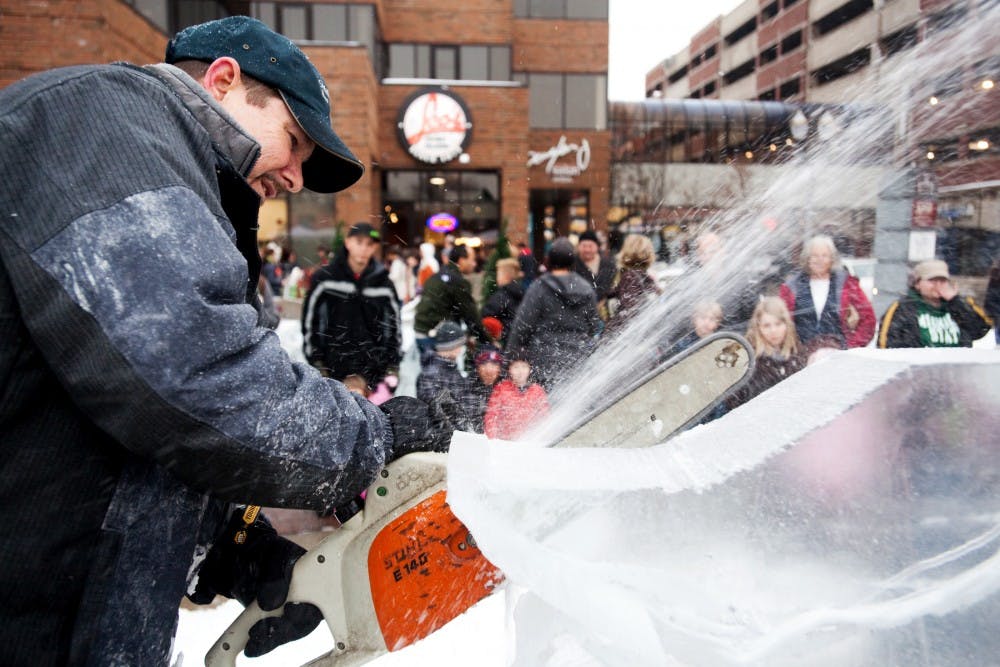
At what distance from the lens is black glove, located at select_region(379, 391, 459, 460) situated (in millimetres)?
1384

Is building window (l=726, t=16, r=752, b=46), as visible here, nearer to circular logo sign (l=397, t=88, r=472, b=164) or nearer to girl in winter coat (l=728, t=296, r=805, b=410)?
girl in winter coat (l=728, t=296, r=805, b=410)

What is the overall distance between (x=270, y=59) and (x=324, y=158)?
257 mm

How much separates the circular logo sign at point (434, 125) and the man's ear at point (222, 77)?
70.3 feet

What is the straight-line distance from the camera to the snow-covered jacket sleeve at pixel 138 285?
2.96 ft

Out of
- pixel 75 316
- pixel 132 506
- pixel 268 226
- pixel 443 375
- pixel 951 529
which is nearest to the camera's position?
pixel 75 316

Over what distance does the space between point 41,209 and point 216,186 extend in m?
0.25

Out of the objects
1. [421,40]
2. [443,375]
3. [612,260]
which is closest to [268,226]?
[421,40]

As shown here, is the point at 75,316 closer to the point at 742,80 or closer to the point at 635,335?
the point at 635,335

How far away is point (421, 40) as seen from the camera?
23.1 meters

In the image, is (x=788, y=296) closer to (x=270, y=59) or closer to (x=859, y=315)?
(x=859, y=315)

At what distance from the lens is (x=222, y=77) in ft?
4.26

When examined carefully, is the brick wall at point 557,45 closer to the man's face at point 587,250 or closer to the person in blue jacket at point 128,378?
the man's face at point 587,250

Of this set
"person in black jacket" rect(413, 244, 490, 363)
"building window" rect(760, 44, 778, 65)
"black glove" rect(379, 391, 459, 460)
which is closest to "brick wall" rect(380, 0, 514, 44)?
"person in black jacket" rect(413, 244, 490, 363)

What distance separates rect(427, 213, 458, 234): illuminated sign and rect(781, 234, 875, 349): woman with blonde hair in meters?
17.8
